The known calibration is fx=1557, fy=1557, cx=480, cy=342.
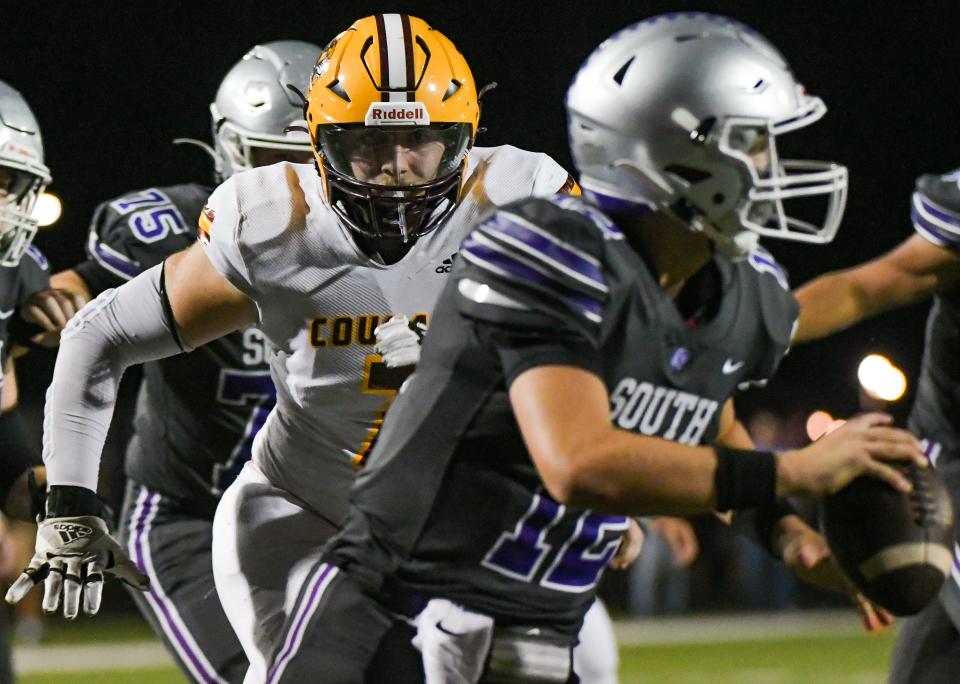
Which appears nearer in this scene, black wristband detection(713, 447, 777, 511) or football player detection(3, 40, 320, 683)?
black wristband detection(713, 447, 777, 511)

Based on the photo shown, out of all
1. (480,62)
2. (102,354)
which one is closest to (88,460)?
(102,354)

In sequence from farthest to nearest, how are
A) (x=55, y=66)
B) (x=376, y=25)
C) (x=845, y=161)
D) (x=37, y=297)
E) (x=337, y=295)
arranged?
(x=845, y=161)
(x=55, y=66)
(x=37, y=297)
(x=376, y=25)
(x=337, y=295)

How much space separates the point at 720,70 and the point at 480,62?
1320 centimetres

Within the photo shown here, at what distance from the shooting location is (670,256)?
2510mm

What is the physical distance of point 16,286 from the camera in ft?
14.9

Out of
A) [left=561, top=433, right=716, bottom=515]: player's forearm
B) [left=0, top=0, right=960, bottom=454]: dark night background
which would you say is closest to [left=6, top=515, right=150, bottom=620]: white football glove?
[left=561, top=433, right=716, bottom=515]: player's forearm

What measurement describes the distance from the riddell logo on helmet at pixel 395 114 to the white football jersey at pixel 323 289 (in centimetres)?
18

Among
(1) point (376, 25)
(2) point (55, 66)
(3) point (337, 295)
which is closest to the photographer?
(3) point (337, 295)

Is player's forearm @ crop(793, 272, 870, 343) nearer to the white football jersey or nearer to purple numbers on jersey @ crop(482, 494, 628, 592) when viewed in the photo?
the white football jersey

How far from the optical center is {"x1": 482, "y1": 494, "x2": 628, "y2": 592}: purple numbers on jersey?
2.47 m

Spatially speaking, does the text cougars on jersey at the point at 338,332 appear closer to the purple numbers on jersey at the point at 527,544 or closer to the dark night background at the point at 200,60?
the purple numbers on jersey at the point at 527,544

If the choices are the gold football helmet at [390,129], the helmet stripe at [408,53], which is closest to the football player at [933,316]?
the gold football helmet at [390,129]

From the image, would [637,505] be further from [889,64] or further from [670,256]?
[889,64]

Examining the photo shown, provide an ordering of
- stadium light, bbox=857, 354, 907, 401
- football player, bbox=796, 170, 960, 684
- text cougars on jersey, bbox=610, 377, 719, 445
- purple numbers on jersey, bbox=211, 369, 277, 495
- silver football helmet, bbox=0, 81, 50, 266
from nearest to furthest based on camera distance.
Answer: text cougars on jersey, bbox=610, 377, 719, 445 < stadium light, bbox=857, 354, 907, 401 < football player, bbox=796, 170, 960, 684 < purple numbers on jersey, bbox=211, 369, 277, 495 < silver football helmet, bbox=0, 81, 50, 266
